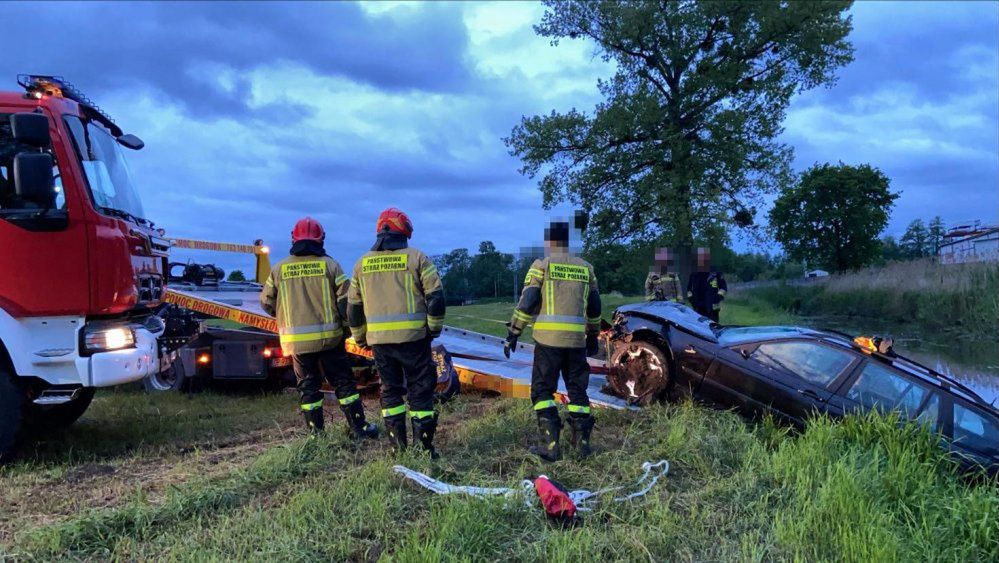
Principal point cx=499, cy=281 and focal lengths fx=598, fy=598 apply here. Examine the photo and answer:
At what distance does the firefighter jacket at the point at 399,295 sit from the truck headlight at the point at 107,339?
1.91m

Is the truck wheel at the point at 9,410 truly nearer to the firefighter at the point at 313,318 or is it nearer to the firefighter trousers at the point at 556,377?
the firefighter at the point at 313,318

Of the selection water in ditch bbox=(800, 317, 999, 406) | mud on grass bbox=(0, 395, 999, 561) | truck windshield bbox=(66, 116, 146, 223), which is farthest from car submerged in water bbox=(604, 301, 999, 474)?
truck windshield bbox=(66, 116, 146, 223)

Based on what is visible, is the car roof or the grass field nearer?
the grass field

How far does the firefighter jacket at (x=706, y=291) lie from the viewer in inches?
358

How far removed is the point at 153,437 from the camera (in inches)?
217

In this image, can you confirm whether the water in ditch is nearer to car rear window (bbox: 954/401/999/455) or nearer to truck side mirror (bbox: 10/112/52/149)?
car rear window (bbox: 954/401/999/455)

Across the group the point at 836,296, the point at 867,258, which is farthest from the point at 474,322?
the point at 867,258

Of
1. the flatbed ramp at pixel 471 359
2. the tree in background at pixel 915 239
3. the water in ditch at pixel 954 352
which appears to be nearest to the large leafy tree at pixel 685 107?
the water in ditch at pixel 954 352

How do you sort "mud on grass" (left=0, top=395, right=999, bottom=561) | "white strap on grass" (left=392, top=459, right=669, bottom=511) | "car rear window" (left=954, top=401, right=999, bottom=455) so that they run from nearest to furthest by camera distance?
"mud on grass" (left=0, top=395, right=999, bottom=561) → "white strap on grass" (left=392, top=459, right=669, bottom=511) → "car rear window" (left=954, top=401, right=999, bottom=455)

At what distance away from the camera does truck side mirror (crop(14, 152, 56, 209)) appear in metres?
4.07

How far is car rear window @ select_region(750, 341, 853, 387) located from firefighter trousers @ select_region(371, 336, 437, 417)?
2.80m

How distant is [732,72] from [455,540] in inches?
632

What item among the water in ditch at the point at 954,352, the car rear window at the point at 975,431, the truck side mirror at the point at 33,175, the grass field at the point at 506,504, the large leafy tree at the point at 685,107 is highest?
the large leafy tree at the point at 685,107

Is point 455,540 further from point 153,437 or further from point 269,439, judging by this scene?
point 153,437
